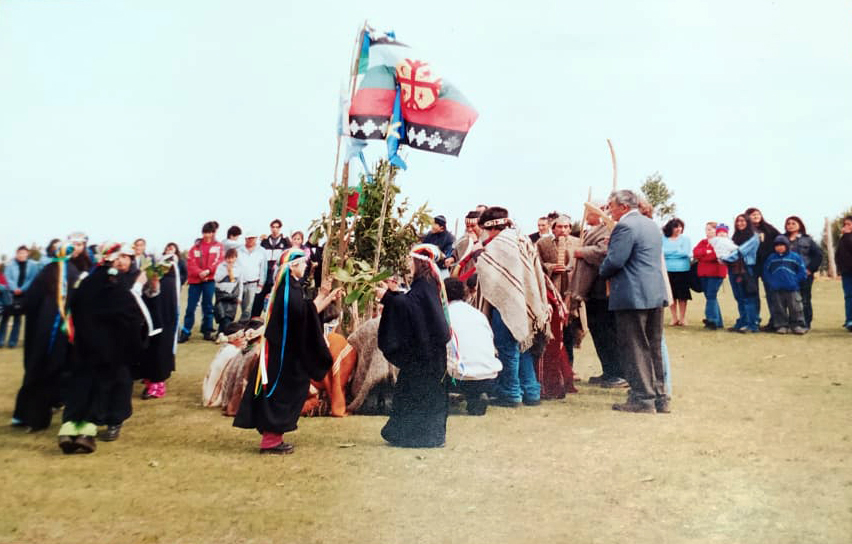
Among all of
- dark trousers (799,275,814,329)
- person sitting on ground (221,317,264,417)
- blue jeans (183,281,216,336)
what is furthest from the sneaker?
dark trousers (799,275,814,329)

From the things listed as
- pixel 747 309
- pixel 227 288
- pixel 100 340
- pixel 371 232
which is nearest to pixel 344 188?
pixel 371 232

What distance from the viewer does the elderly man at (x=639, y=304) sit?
22.5 ft

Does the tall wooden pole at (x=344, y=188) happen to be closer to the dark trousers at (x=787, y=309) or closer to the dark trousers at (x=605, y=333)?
the dark trousers at (x=605, y=333)

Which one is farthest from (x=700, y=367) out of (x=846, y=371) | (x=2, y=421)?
(x=2, y=421)

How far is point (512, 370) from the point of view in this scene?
7348 mm

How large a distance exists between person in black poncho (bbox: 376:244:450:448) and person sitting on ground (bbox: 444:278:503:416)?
0.66 meters

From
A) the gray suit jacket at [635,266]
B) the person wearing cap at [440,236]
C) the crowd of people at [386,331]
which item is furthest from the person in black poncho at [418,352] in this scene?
the person wearing cap at [440,236]

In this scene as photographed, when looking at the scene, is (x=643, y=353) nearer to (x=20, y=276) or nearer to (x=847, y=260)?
(x=20, y=276)

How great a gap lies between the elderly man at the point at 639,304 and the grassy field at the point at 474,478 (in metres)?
0.28

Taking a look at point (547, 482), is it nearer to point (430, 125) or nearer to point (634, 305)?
point (634, 305)

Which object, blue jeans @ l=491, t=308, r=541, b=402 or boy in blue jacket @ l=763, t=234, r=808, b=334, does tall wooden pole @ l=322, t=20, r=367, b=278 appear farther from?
boy in blue jacket @ l=763, t=234, r=808, b=334

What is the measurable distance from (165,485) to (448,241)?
5849 millimetres

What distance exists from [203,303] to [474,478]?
8147mm

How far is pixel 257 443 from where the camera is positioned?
19.6 feet
